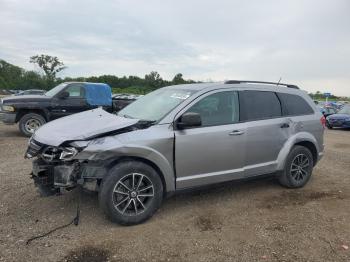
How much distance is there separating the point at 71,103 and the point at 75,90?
1.79 feet

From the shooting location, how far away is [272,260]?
378 cm

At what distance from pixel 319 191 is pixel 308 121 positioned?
3.80 feet

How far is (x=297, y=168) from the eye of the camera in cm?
624

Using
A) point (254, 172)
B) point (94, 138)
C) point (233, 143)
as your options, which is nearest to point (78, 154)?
point (94, 138)

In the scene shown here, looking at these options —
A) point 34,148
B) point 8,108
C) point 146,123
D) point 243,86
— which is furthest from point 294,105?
point 8,108

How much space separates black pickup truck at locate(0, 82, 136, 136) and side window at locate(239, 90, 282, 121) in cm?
A: 588

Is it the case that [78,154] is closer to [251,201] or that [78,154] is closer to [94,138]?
[94,138]

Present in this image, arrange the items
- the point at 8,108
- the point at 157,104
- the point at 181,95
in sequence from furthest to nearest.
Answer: the point at 8,108
the point at 157,104
the point at 181,95

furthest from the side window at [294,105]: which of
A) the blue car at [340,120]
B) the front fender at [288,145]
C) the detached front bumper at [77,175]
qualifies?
the blue car at [340,120]

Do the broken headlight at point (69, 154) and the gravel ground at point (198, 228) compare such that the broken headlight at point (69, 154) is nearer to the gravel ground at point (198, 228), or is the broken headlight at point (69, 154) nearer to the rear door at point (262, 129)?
the gravel ground at point (198, 228)

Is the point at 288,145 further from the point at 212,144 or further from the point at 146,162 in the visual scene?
the point at 146,162

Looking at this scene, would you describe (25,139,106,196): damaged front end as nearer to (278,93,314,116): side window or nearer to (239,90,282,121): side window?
(239,90,282,121): side window

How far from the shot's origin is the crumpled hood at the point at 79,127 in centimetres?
443

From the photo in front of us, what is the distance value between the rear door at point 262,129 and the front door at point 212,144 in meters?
0.15
